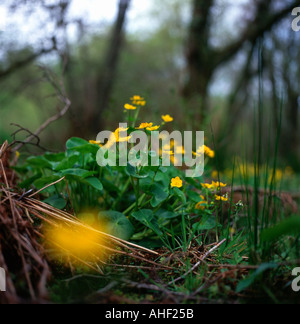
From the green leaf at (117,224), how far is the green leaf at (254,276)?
1.66ft

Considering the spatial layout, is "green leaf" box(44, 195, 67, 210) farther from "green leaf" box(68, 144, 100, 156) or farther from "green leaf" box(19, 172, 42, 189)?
"green leaf" box(68, 144, 100, 156)

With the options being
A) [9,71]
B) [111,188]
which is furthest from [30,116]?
[111,188]

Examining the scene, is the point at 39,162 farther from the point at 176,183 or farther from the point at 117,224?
the point at 176,183

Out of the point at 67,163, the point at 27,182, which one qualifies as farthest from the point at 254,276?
the point at 27,182

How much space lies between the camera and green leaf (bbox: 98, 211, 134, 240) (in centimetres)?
118

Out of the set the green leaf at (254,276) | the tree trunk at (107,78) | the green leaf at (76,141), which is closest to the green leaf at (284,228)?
the green leaf at (254,276)

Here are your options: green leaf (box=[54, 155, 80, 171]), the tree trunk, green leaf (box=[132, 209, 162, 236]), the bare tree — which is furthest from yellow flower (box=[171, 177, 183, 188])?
the tree trunk

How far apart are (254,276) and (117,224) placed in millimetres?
603

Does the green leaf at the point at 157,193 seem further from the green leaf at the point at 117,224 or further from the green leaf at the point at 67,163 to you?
the green leaf at the point at 67,163

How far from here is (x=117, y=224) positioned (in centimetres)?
121
